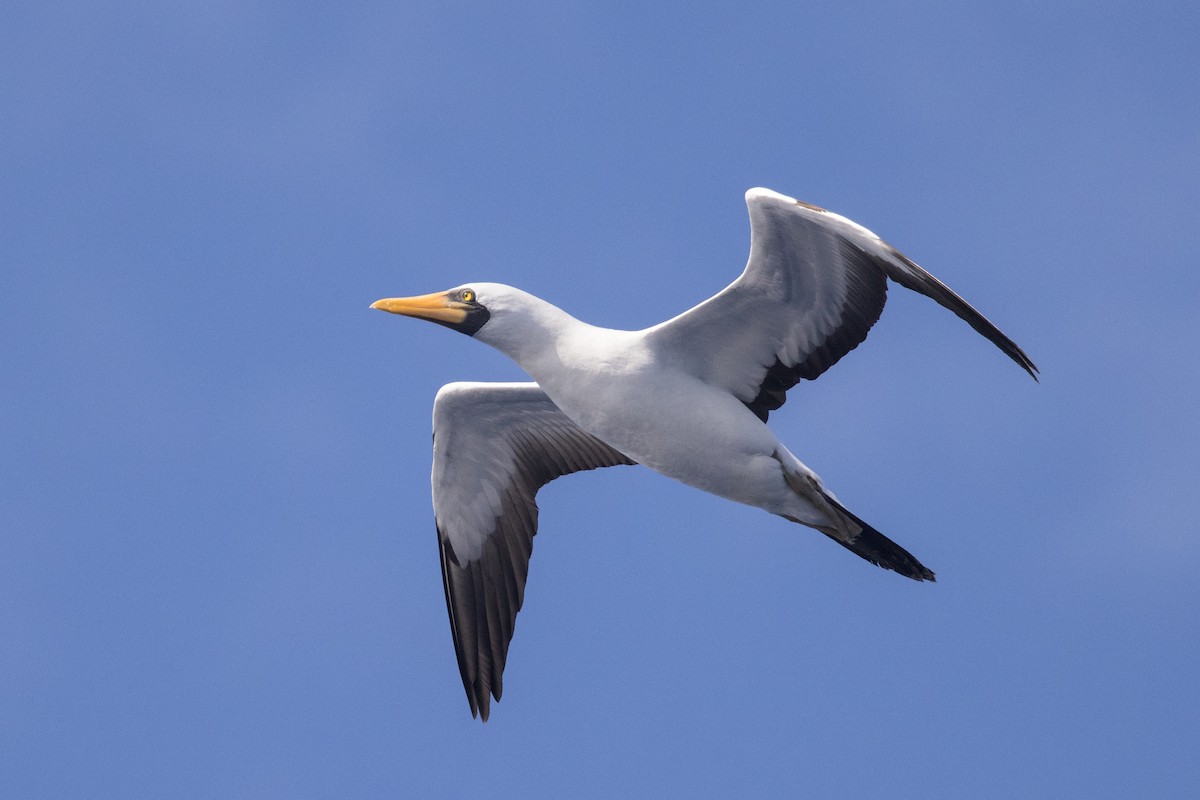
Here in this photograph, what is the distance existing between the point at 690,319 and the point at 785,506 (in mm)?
1764

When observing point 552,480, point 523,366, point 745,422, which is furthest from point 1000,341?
point 552,480

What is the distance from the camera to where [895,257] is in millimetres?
13023

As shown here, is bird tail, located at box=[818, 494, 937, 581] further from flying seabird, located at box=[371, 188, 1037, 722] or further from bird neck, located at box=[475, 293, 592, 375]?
bird neck, located at box=[475, 293, 592, 375]

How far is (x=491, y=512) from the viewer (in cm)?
1622

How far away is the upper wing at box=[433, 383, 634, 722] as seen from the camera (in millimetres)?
15891

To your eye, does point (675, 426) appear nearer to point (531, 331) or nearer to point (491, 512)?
point (531, 331)

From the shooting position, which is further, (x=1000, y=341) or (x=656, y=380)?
(x=656, y=380)

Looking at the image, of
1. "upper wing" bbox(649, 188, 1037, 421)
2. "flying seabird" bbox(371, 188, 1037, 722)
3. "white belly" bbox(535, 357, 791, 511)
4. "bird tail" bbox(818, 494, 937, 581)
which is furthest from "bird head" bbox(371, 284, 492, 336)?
"bird tail" bbox(818, 494, 937, 581)

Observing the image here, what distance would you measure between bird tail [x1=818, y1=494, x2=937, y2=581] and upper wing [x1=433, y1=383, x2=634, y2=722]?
2.68 meters

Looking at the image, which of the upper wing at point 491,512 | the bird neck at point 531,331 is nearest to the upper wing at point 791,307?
the bird neck at point 531,331

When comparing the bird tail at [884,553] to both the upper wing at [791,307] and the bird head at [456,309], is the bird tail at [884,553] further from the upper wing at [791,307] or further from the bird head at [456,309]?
the bird head at [456,309]

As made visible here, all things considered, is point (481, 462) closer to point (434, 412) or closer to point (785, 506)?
point (434, 412)

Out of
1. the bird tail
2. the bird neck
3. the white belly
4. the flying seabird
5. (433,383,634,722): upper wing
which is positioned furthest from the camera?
(433,383,634,722): upper wing

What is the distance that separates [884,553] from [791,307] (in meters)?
2.31
